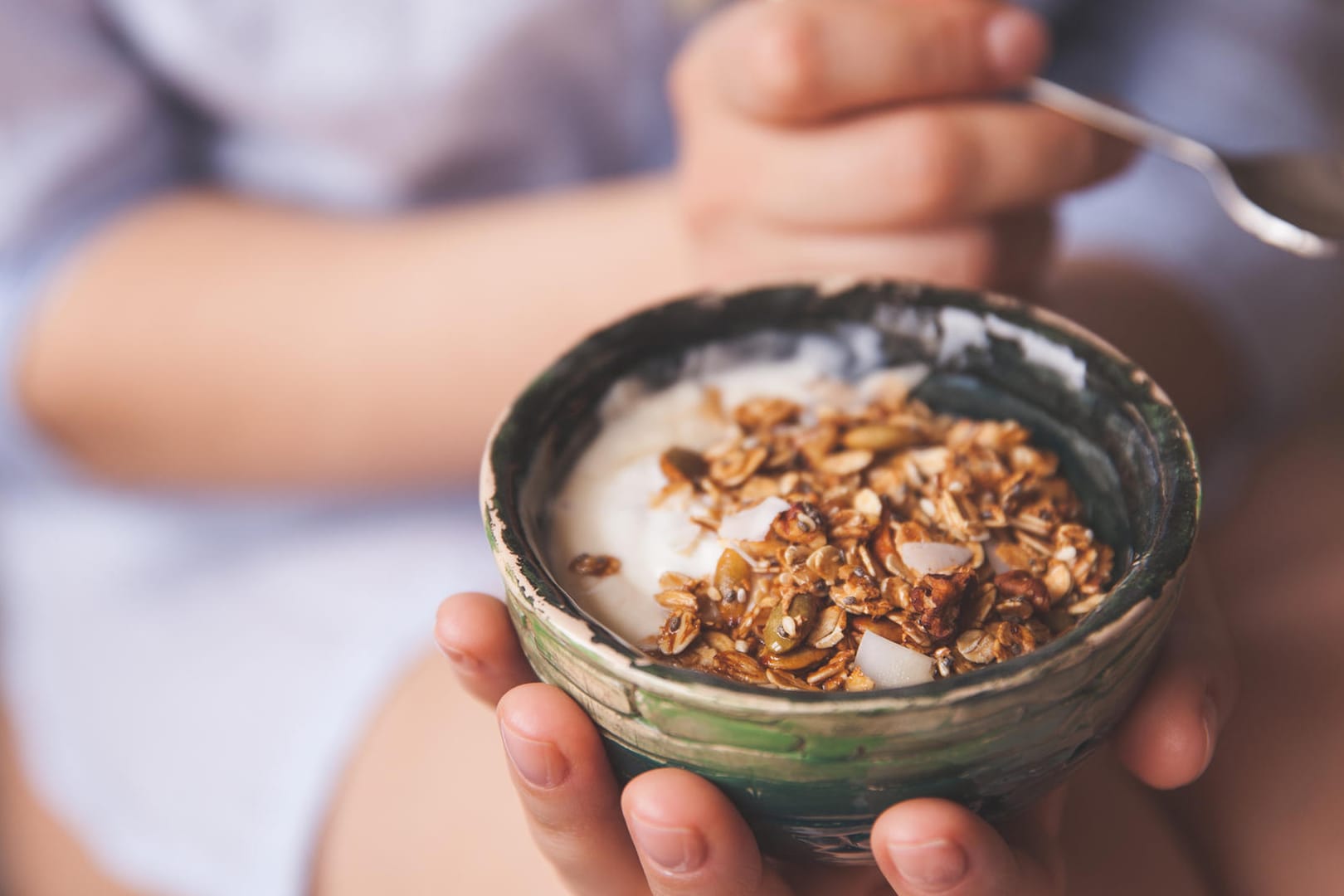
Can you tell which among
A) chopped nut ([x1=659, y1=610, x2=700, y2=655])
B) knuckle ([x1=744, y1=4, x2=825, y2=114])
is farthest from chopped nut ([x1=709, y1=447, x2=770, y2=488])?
knuckle ([x1=744, y1=4, x2=825, y2=114])

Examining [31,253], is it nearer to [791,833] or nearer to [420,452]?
[420,452]

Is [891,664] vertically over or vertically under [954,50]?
under

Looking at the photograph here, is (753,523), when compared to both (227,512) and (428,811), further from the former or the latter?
(227,512)

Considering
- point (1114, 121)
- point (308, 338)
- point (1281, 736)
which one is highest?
point (1114, 121)

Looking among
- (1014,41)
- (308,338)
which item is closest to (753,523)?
(1014,41)

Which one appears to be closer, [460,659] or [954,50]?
[460,659]

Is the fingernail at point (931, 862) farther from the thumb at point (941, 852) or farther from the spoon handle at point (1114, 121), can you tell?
the spoon handle at point (1114, 121)
